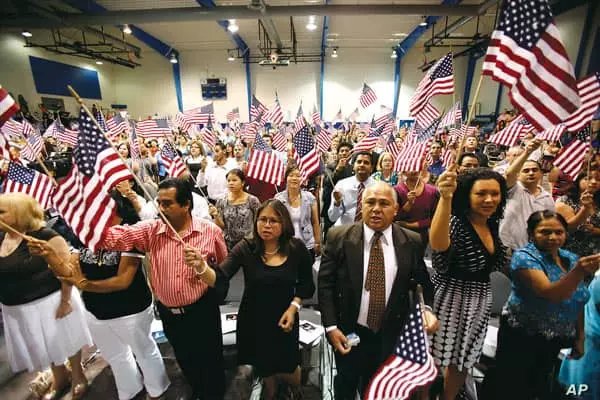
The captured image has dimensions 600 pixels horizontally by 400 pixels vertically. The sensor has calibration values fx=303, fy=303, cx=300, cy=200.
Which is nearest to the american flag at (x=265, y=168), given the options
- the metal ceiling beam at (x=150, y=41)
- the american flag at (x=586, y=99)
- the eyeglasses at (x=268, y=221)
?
the eyeglasses at (x=268, y=221)

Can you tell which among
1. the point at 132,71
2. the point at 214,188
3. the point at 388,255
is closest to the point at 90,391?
the point at 388,255

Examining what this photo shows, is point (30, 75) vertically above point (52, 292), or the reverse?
point (30, 75)

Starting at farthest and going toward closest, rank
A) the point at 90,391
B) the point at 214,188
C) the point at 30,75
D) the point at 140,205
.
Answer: the point at 30,75 < the point at 214,188 < the point at 140,205 < the point at 90,391

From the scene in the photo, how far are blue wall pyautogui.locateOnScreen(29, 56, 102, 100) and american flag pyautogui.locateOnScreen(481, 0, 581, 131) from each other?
979 inches

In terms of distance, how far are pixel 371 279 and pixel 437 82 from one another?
333 cm

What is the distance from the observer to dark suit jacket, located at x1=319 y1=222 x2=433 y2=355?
7.01ft

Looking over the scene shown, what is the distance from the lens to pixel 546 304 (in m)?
2.19

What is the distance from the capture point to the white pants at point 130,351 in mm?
2535

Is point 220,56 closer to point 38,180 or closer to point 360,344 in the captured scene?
point 38,180

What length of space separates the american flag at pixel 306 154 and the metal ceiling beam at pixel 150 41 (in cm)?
1364

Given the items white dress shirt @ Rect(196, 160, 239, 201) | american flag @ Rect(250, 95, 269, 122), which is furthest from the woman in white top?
american flag @ Rect(250, 95, 269, 122)

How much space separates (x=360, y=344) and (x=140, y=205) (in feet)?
8.91

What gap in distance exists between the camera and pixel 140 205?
3404 mm

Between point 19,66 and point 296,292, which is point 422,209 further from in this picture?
point 19,66
